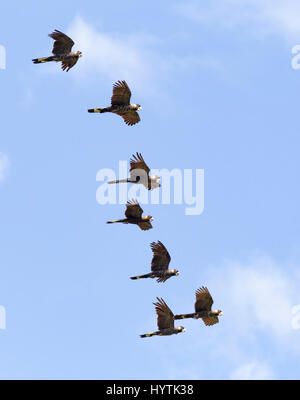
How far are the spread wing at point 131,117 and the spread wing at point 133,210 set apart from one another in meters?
8.16

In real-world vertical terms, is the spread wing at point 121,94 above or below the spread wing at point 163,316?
above

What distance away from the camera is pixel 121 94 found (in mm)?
110438

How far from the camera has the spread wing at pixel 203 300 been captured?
108125 millimetres

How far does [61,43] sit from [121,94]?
7.83m

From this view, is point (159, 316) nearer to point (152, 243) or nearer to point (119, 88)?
point (152, 243)

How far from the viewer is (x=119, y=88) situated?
110 metres

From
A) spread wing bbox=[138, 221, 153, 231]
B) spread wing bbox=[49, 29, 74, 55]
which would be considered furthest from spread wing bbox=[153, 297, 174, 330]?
spread wing bbox=[49, 29, 74, 55]

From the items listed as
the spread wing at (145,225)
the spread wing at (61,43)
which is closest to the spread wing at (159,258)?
the spread wing at (145,225)

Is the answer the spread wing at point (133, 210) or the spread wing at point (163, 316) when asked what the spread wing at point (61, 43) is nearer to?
the spread wing at point (133, 210)

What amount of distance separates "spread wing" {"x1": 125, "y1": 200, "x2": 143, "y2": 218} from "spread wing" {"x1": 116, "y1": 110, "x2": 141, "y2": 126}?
8.16 metres

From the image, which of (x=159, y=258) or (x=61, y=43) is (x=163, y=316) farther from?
(x=61, y=43)
